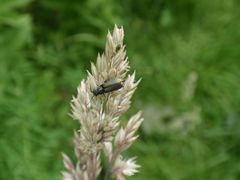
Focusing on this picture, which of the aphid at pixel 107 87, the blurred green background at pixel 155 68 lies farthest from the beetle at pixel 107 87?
the blurred green background at pixel 155 68

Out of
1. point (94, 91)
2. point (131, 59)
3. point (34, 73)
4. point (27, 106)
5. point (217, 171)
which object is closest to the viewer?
point (94, 91)

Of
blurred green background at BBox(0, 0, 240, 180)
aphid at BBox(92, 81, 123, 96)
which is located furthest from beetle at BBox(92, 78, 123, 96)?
blurred green background at BBox(0, 0, 240, 180)

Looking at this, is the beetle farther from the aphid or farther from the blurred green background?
the blurred green background

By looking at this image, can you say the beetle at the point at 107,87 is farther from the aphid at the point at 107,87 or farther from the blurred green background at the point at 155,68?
the blurred green background at the point at 155,68

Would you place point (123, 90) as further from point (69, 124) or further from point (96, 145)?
point (69, 124)

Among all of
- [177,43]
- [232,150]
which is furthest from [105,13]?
[232,150]

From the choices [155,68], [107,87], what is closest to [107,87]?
[107,87]

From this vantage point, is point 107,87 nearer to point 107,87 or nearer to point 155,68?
point 107,87
